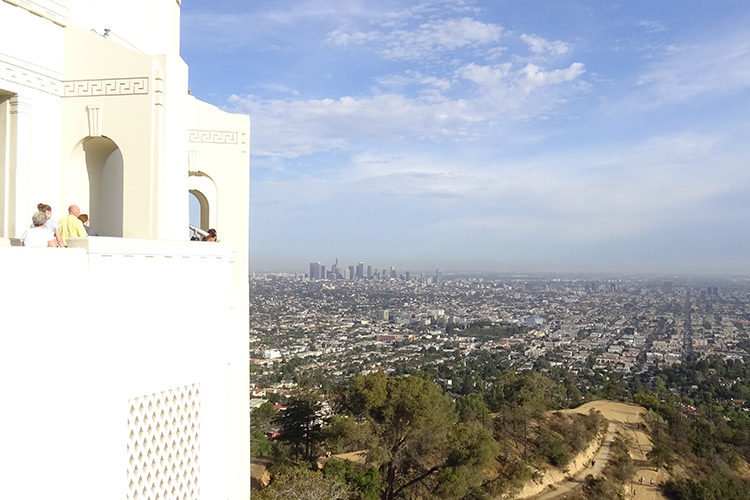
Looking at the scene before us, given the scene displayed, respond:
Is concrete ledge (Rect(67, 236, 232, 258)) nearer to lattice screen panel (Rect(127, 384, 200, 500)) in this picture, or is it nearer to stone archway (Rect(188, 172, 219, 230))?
lattice screen panel (Rect(127, 384, 200, 500))

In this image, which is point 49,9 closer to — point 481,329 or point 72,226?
point 72,226

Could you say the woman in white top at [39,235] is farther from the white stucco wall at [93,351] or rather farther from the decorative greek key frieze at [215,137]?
the decorative greek key frieze at [215,137]

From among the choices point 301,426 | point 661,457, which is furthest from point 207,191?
point 661,457

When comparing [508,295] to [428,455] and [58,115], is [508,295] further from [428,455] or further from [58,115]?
[58,115]

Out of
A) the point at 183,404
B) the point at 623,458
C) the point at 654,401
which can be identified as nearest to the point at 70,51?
the point at 183,404

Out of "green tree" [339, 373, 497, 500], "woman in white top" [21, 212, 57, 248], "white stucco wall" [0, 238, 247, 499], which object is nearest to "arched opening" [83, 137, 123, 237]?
"woman in white top" [21, 212, 57, 248]
